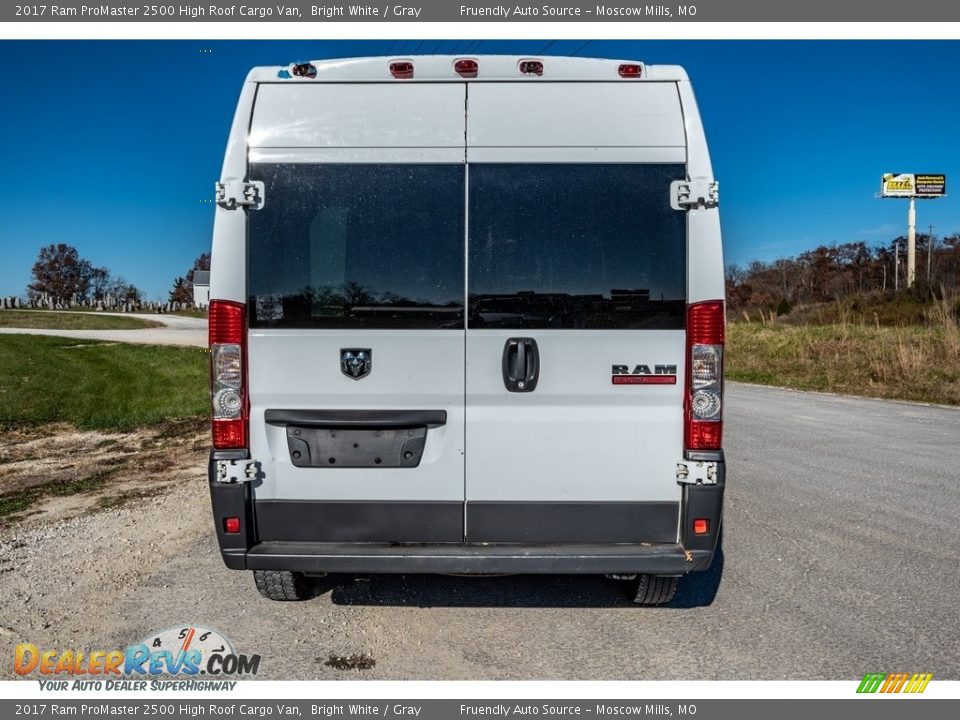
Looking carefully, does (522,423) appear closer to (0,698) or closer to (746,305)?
(0,698)

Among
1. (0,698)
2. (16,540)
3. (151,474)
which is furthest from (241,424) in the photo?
(151,474)

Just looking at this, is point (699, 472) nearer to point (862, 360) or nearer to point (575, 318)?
point (575, 318)

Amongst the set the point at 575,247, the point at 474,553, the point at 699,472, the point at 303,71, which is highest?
the point at 303,71

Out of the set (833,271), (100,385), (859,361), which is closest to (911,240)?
(833,271)

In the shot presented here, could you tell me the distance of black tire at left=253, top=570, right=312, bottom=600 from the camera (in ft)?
13.8

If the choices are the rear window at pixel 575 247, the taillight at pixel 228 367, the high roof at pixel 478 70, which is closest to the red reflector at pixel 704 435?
the rear window at pixel 575 247

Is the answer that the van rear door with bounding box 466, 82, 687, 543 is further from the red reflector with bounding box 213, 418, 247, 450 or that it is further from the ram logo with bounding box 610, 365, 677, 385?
the red reflector with bounding box 213, 418, 247, 450

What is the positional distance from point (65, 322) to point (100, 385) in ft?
106

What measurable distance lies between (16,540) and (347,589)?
2706 millimetres

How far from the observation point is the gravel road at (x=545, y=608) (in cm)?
373

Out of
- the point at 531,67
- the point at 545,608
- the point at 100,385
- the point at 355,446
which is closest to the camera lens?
the point at 355,446

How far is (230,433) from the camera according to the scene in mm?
3652

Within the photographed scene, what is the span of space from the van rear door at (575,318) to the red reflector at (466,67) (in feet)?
0.62

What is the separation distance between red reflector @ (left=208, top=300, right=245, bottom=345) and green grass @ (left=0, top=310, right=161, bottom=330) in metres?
41.7
